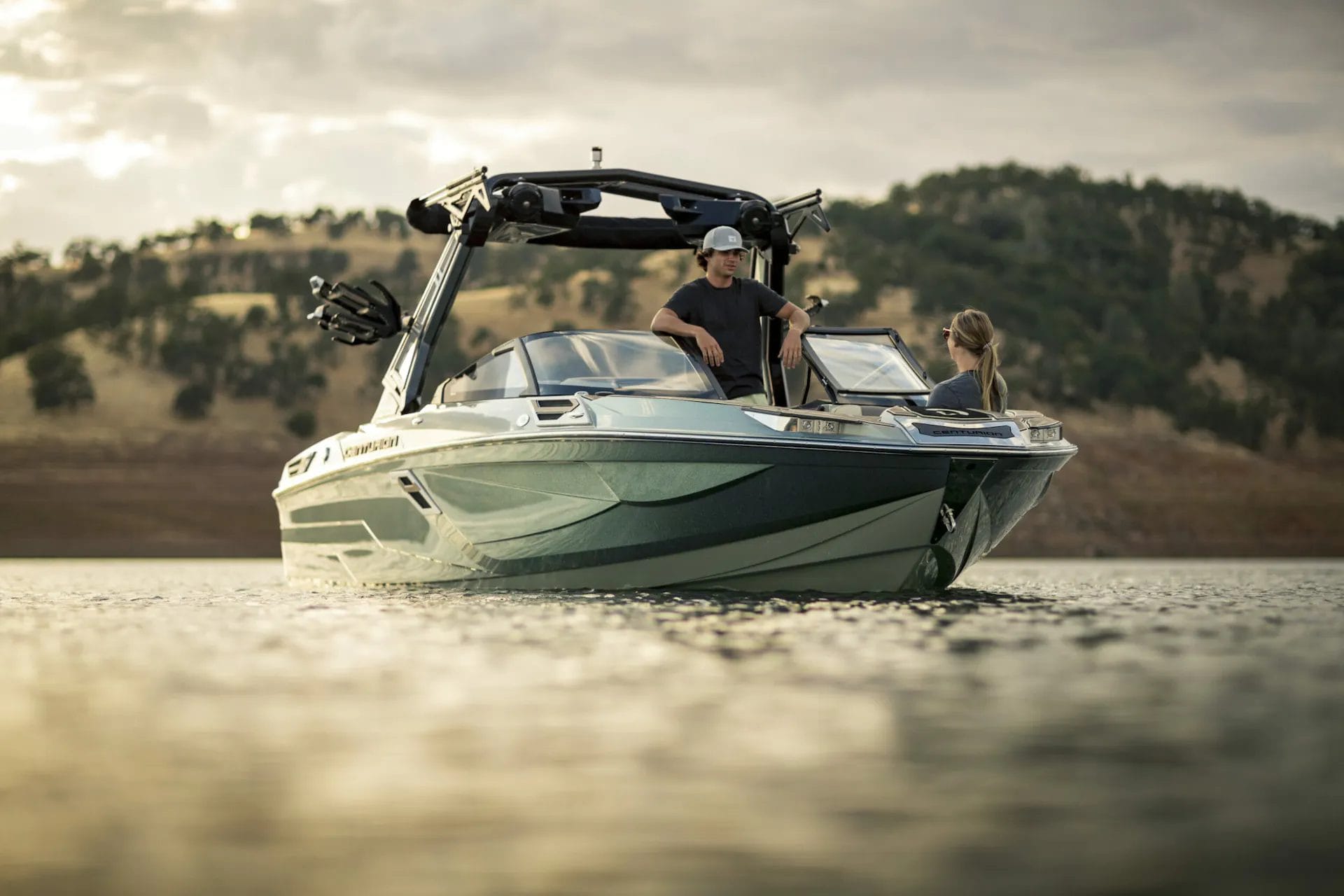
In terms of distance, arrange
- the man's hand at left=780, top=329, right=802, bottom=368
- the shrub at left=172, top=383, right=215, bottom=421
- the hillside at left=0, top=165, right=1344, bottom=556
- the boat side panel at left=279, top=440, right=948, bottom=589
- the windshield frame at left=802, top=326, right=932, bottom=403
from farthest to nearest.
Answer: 1. the shrub at left=172, top=383, right=215, bottom=421
2. the hillside at left=0, top=165, right=1344, bottom=556
3. the windshield frame at left=802, top=326, right=932, bottom=403
4. the man's hand at left=780, top=329, right=802, bottom=368
5. the boat side panel at left=279, top=440, right=948, bottom=589

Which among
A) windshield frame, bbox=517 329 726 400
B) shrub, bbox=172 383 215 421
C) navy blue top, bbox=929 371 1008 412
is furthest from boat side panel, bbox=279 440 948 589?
shrub, bbox=172 383 215 421

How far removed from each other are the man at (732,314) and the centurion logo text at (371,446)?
1732 millimetres

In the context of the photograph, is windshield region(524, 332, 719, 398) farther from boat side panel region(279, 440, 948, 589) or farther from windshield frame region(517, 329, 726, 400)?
boat side panel region(279, 440, 948, 589)

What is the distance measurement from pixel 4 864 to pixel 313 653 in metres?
3.02

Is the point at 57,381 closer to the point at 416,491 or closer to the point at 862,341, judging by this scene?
the point at 416,491

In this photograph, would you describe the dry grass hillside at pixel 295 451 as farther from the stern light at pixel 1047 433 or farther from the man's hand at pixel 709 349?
the stern light at pixel 1047 433

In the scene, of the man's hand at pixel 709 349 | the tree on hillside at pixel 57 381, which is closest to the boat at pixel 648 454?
the man's hand at pixel 709 349

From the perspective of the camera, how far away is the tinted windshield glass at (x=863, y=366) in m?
9.89

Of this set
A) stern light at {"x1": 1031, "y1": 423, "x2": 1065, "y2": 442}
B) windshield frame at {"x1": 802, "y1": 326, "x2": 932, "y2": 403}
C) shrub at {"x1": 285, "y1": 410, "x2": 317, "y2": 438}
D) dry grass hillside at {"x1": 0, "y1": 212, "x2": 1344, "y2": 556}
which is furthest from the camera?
shrub at {"x1": 285, "y1": 410, "x2": 317, "y2": 438}

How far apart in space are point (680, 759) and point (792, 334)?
6425 mm

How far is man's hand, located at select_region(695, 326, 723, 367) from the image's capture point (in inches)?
353

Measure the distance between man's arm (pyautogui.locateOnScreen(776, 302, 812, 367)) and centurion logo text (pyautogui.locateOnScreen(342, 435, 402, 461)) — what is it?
230 centimetres

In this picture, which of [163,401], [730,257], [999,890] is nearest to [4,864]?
[999,890]

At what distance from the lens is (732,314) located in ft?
31.2
